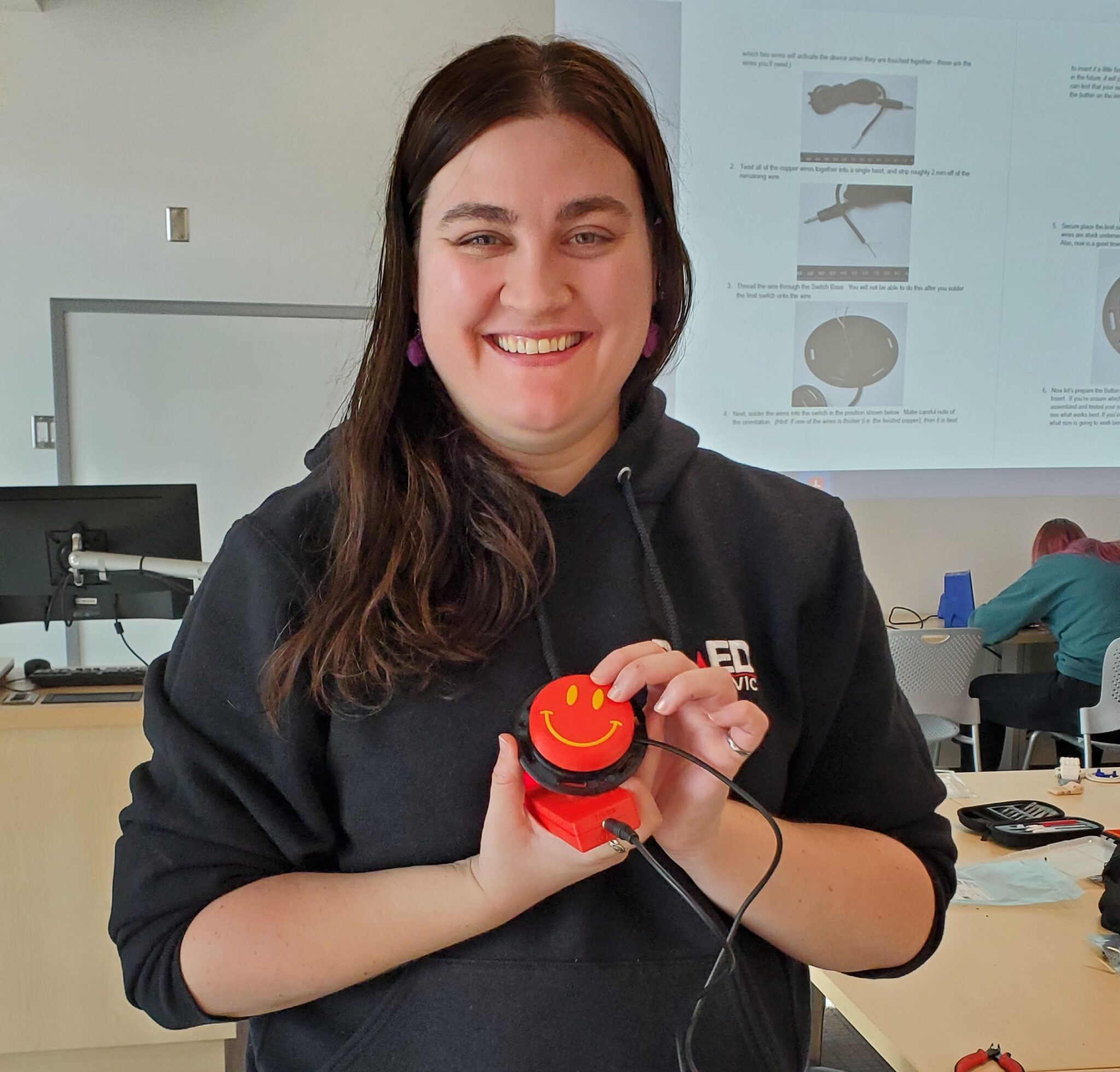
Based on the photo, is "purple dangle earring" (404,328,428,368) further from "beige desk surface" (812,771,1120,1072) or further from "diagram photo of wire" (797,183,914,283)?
"diagram photo of wire" (797,183,914,283)

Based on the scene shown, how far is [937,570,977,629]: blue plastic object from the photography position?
4098mm

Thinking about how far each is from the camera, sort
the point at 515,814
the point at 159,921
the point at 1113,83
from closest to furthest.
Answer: the point at 515,814
the point at 159,921
the point at 1113,83

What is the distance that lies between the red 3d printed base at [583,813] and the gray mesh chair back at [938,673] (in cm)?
294

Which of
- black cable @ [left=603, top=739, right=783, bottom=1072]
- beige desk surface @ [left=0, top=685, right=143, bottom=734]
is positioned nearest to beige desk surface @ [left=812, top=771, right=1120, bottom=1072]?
black cable @ [left=603, top=739, right=783, bottom=1072]

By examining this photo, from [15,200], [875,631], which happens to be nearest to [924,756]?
[875,631]

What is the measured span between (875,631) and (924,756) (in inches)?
4.9

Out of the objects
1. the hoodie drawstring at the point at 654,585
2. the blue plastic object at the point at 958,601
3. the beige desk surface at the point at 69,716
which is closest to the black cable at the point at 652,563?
the hoodie drawstring at the point at 654,585

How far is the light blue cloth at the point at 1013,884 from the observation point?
5.02 feet

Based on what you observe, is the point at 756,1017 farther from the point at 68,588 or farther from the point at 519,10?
the point at 519,10

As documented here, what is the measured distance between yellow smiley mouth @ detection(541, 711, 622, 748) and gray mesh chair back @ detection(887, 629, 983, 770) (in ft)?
9.65

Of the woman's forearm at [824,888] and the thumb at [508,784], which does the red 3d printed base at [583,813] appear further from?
the woman's forearm at [824,888]

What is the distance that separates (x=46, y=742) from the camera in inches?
76.9

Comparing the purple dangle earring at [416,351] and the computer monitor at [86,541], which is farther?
the computer monitor at [86,541]

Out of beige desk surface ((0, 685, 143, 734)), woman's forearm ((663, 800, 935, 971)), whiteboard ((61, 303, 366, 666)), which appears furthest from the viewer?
whiteboard ((61, 303, 366, 666))
